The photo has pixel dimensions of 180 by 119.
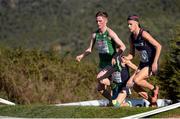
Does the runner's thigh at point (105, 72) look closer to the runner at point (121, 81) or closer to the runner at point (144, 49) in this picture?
the runner at point (121, 81)

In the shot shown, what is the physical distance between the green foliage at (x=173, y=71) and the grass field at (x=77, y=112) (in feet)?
6.98

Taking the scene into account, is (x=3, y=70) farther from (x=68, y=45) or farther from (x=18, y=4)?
(x=18, y=4)

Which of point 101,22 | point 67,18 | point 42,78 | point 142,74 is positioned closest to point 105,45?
point 101,22

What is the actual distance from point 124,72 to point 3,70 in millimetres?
5977

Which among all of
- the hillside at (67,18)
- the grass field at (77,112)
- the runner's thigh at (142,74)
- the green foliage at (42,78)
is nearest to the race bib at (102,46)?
the runner's thigh at (142,74)

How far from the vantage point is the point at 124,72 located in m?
9.92

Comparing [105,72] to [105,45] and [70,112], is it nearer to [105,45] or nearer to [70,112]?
[105,45]

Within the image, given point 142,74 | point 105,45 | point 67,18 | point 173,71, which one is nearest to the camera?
point 142,74

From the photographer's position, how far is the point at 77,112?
8.52 metres

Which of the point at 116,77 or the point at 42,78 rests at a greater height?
the point at 116,77

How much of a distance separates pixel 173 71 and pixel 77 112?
2.74 m

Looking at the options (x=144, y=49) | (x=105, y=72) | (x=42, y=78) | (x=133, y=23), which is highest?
(x=133, y=23)

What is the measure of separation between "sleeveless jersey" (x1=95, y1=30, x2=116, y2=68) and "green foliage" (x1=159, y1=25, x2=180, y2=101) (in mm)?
1325

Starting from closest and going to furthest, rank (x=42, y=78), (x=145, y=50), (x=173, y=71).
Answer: (x=145, y=50), (x=173, y=71), (x=42, y=78)
